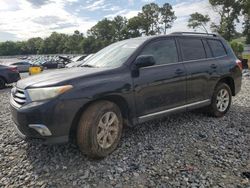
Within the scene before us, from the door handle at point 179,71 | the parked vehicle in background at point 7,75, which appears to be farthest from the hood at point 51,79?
the parked vehicle in background at point 7,75

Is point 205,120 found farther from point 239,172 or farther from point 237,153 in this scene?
point 239,172

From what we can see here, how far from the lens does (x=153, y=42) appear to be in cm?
445

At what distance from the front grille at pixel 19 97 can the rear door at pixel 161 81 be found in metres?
1.57

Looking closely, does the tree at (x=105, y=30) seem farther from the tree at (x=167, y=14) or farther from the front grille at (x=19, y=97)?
the front grille at (x=19, y=97)

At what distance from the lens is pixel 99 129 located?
3.63 m

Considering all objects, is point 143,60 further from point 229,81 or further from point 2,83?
point 2,83

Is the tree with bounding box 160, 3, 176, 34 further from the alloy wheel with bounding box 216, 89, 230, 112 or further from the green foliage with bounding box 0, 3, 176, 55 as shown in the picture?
the alloy wheel with bounding box 216, 89, 230, 112

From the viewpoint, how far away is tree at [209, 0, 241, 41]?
44.6 metres

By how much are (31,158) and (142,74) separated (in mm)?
2060

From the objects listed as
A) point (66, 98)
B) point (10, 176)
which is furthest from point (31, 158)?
point (66, 98)

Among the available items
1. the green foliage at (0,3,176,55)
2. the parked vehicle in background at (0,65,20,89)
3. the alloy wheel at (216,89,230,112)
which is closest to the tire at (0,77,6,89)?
the parked vehicle in background at (0,65,20,89)

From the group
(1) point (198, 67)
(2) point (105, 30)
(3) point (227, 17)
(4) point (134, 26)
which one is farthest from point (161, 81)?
(2) point (105, 30)

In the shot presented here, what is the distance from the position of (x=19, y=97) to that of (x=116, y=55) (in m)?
1.66

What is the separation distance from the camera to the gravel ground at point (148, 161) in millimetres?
3238
